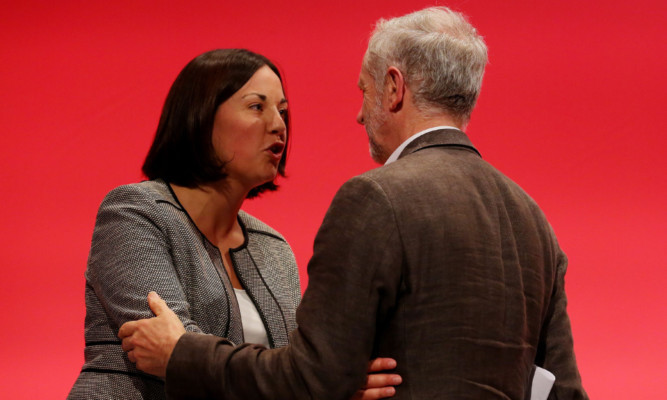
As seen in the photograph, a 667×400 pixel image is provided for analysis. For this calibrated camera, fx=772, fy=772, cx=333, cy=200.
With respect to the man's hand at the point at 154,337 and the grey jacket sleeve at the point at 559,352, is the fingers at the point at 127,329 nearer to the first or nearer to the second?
the man's hand at the point at 154,337

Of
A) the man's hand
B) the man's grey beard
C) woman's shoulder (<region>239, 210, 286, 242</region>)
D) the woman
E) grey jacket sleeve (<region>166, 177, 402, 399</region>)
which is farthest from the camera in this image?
woman's shoulder (<region>239, 210, 286, 242</region>)

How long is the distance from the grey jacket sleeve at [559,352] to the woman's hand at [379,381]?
0.44m

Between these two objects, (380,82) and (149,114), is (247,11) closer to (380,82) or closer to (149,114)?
(149,114)

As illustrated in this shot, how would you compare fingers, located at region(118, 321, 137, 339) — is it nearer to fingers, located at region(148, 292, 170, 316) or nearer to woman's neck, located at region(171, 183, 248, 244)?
fingers, located at region(148, 292, 170, 316)

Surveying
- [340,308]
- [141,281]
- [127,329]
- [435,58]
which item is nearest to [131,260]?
[141,281]

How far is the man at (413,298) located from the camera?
1.29 metres

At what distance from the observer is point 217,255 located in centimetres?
194

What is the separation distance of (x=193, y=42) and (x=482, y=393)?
2.39 meters

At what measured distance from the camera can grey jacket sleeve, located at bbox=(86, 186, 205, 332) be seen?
164cm

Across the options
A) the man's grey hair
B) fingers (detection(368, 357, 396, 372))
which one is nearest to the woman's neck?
the man's grey hair

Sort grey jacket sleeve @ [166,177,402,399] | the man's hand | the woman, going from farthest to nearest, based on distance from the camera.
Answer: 1. the woman
2. the man's hand
3. grey jacket sleeve @ [166,177,402,399]

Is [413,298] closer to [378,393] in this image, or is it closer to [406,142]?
[378,393]

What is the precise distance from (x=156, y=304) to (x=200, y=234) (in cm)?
35

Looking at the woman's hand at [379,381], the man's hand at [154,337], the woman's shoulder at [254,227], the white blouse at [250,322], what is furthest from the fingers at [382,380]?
the woman's shoulder at [254,227]
